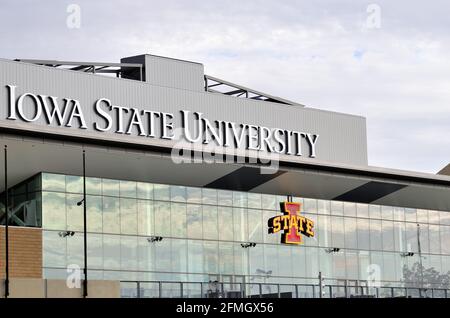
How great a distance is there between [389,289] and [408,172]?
6.88m

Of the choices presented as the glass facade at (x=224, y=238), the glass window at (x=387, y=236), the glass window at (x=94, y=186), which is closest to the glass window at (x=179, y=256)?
the glass facade at (x=224, y=238)

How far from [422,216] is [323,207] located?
8.86 m

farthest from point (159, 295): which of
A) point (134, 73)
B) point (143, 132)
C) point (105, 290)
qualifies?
point (134, 73)

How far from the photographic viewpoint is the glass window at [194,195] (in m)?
60.1

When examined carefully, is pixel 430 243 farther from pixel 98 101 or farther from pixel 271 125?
pixel 98 101

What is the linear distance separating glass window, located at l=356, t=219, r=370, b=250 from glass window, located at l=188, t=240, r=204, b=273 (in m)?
11.8

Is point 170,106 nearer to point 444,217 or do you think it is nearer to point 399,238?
point 399,238

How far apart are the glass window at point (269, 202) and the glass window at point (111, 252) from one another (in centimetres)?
1018

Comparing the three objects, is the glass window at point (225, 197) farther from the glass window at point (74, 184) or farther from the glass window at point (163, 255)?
the glass window at point (74, 184)

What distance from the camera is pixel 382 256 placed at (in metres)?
68.7

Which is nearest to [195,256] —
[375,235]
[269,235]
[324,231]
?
[269,235]

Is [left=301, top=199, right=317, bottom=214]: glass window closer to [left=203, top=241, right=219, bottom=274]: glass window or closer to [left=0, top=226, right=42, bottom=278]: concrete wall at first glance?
[left=203, top=241, right=219, bottom=274]: glass window

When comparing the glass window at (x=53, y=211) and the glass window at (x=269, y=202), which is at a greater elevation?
the glass window at (x=269, y=202)
